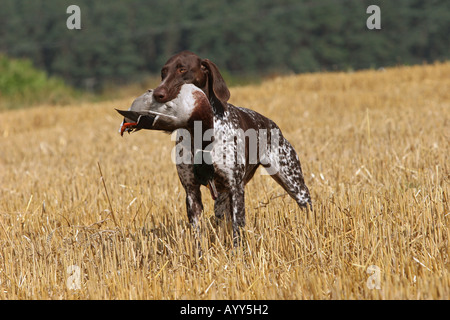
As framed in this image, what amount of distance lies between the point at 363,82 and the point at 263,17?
32697mm

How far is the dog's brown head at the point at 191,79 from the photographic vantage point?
3467 mm

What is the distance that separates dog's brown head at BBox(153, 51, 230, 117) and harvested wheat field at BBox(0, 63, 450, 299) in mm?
917

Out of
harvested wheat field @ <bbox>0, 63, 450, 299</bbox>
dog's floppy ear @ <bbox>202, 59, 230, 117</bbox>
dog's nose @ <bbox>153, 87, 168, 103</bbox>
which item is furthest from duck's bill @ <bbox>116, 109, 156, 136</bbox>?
harvested wheat field @ <bbox>0, 63, 450, 299</bbox>

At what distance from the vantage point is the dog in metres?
3.40

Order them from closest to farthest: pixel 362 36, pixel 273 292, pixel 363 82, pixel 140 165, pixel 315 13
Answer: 1. pixel 273 292
2. pixel 140 165
3. pixel 363 82
4. pixel 362 36
5. pixel 315 13

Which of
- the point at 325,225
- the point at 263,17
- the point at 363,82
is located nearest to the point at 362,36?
the point at 263,17

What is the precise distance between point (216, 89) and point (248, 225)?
42.2 inches

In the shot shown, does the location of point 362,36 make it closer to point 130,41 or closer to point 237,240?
point 130,41

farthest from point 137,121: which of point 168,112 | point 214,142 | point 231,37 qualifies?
point 231,37

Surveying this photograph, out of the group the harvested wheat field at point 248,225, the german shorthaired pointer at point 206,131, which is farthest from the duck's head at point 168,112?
the harvested wheat field at point 248,225

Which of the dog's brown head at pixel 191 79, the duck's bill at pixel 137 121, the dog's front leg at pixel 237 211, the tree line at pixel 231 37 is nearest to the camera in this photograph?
the duck's bill at pixel 137 121

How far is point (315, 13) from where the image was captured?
46.3 metres

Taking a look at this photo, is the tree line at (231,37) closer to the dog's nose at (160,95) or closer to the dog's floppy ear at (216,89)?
the dog's floppy ear at (216,89)

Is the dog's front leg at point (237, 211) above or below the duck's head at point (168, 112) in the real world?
below
